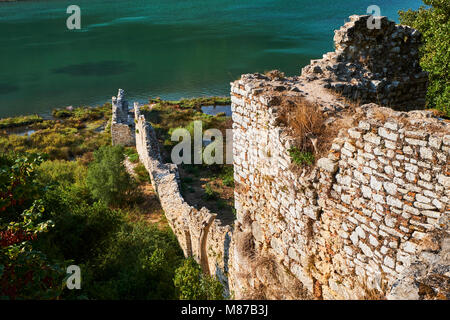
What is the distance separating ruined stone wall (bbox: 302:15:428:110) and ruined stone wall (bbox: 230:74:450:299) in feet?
3.99

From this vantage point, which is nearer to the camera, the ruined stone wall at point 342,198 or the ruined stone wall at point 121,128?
the ruined stone wall at point 342,198

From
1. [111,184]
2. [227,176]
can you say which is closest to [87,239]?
[111,184]

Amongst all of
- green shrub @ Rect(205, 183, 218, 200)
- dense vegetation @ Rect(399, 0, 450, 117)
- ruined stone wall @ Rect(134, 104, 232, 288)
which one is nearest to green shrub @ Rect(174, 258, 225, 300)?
ruined stone wall @ Rect(134, 104, 232, 288)

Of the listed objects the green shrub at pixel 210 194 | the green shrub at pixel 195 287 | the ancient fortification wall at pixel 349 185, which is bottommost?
the green shrub at pixel 210 194

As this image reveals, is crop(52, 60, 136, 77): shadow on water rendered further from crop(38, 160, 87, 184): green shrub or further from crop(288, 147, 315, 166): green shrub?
crop(288, 147, 315, 166): green shrub

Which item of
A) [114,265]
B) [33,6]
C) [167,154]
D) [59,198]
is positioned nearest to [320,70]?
[114,265]

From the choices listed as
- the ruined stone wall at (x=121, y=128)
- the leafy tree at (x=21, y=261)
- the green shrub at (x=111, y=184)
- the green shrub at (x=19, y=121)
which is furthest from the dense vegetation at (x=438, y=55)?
the green shrub at (x=19, y=121)

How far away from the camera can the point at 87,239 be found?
10312mm

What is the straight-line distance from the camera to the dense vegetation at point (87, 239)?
523cm

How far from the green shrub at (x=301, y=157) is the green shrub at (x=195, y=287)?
4496 millimetres

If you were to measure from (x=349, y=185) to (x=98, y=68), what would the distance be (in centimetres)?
5444

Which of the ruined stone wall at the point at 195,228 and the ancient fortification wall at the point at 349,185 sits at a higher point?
the ancient fortification wall at the point at 349,185

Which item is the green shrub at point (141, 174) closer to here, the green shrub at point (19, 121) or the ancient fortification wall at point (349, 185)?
the ancient fortification wall at point (349, 185)

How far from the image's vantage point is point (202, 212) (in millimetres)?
10711
